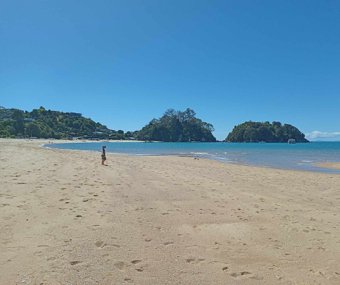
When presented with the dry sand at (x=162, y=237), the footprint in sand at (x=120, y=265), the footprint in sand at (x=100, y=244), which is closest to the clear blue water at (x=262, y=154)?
the dry sand at (x=162, y=237)

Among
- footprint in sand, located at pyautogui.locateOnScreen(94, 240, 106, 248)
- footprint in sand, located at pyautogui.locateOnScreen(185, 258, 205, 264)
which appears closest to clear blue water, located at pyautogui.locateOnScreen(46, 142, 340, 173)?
footprint in sand, located at pyautogui.locateOnScreen(185, 258, 205, 264)

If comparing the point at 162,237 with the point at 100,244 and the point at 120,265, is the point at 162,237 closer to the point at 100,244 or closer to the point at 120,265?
the point at 100,244

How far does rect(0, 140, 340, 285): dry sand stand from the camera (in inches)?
197

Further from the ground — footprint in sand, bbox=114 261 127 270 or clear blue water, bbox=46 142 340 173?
clear blue water, bbox=46 142 340 173

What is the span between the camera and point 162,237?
6.68 meters

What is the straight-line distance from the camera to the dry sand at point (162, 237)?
16.4ft

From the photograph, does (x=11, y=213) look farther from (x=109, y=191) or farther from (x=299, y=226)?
(x=299, y=226)

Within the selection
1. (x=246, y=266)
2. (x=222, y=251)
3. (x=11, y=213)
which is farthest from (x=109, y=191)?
(x=246, y=266)

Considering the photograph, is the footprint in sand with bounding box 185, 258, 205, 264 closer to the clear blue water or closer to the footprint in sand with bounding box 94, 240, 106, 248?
the footprint in sand with bounding box 94, 240, 106, 248

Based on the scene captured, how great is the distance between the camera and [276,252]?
607cm

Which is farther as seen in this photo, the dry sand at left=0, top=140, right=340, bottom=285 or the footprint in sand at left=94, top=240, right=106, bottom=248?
the footprint in sand at left=94, top=240, right=106, bottom=248

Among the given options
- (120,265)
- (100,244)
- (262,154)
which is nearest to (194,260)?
(120,265)

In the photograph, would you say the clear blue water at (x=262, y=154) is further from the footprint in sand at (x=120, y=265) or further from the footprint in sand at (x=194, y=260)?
the footprint in sand at (x=120, y=265)

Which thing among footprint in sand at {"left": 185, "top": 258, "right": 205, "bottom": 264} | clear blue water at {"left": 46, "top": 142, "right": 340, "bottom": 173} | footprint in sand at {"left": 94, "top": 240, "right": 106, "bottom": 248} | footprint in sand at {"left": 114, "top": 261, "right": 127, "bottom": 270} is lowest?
footprint in sand at {"left": 185, "top": 258, "right": 205, "bottom": 264}
